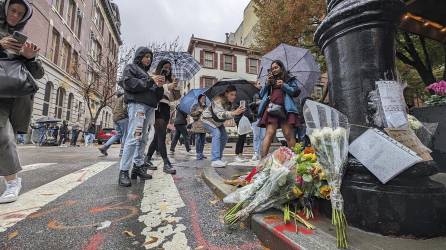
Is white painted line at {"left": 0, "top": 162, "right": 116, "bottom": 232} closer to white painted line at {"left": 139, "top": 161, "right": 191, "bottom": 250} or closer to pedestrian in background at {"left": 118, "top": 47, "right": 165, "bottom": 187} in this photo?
pedestrian in background at {"left": 118, "top": 47, "right": 165, "bottom": 187}

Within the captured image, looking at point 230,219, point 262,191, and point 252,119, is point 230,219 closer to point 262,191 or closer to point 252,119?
point 262,191

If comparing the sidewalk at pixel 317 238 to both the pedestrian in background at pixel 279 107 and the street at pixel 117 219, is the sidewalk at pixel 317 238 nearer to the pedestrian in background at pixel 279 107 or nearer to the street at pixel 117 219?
the street at pixel 117 219

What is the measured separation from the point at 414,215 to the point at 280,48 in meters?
5.21

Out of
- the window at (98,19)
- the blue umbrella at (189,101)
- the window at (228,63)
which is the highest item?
the window at (98,19)

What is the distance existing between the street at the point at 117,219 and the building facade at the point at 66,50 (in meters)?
19.1

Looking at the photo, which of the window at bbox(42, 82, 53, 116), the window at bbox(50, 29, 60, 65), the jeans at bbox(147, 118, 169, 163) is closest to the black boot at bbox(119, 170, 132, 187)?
the jeans at bbox(147, 118, 169, 163)

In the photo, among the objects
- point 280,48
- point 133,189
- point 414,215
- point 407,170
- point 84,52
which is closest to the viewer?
point 414,215

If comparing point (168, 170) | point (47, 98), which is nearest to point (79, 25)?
point (47, 98)

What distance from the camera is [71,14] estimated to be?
25.4 m

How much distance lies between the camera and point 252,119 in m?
7.31

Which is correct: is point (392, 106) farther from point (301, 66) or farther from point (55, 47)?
point (55, 47)

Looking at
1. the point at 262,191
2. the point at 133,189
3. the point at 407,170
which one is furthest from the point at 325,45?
the point at 133,189

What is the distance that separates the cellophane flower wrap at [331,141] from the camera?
1701 millimetres

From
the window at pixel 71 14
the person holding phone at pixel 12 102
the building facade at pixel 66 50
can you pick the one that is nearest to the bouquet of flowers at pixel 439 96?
the person holding phone at pixel 12 102
